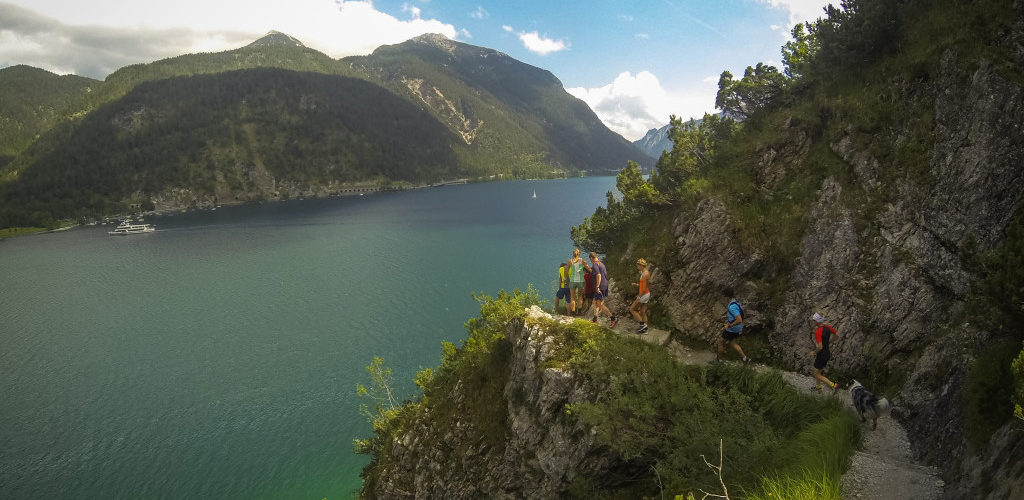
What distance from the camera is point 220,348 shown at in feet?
169

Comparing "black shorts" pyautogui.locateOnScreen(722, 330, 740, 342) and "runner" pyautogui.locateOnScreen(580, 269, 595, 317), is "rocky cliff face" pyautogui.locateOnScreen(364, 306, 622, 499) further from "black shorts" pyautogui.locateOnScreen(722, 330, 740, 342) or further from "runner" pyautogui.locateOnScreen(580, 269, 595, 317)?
"black shorts" pyautogui.locateOnScreen(722, 330, 740, 342)

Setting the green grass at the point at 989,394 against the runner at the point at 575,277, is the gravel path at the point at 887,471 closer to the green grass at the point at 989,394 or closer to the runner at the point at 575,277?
the green grass at the point at 989,394

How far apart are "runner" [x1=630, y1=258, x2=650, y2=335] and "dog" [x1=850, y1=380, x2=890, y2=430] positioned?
6.73m

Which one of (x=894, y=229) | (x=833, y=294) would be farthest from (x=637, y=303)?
(x=894, y=229)

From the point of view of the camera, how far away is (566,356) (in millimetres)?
16172

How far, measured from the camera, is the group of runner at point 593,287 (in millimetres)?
17094

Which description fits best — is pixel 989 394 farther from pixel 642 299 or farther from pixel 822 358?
pixel 642 299

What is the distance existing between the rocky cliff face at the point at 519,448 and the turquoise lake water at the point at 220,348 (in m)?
14.1

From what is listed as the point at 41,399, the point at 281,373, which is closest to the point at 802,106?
the point at 281,373

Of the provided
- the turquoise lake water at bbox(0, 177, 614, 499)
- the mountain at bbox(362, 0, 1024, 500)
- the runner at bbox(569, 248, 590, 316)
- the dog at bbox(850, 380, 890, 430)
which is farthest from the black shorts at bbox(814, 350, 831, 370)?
the turquoise lake water at bbox(0, 177, 614, 499)

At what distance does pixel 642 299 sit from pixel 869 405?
23.8 ft

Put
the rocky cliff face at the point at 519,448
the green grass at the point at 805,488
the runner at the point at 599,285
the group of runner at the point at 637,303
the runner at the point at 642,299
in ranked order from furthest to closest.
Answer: the runner at the point at 599,285 < the runner at the point at 642,299 < the rocky cliff face at the point at 519,448 < the group of runner at the point at 637,303 < the green grass at the point at 805,488

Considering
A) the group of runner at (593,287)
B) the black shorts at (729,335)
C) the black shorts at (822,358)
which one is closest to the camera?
the black shorts at (822,358)

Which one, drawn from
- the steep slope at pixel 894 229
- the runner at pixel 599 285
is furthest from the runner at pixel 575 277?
the steep slope at pixel 894 229
